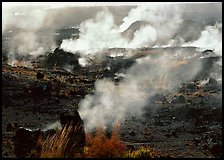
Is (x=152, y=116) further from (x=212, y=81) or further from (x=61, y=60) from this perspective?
(x=61, y=60)

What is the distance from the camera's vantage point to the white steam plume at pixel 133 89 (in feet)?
70.6

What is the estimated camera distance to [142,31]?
252ft

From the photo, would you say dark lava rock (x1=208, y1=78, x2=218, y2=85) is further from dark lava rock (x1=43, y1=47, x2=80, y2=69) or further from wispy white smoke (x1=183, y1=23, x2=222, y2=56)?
wispy white smoke (x1=183, y1=23, x2=222, y2=56)

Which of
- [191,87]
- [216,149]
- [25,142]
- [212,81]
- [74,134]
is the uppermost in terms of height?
[212,81]

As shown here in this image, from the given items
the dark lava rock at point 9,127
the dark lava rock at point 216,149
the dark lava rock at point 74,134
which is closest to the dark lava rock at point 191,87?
the dark lava rock at point 216,149

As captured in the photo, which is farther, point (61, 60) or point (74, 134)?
point (61, 60)

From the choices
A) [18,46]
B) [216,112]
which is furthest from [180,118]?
[18,46]

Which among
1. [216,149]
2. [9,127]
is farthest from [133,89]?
[9,127]

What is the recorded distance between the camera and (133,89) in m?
32.1

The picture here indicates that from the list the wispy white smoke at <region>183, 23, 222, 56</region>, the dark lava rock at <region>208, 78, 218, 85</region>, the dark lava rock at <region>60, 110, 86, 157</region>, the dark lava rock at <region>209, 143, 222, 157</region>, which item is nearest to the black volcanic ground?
the dark lava rock at <region>209, 143, 222, 157</region>

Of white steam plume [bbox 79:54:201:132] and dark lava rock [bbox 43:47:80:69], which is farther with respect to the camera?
dark lava rock [bbox 43:47:80:69]

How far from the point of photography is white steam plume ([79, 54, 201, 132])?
2153 cm

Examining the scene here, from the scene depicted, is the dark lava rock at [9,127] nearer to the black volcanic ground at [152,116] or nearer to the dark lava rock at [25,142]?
the black volcanic ground at [152,116]

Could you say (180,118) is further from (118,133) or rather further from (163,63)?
(163,63)
